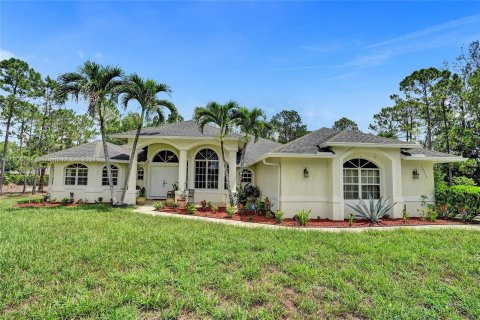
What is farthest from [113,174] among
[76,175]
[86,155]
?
[76,175]

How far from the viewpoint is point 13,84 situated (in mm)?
23828

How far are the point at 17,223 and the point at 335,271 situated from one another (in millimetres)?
11633

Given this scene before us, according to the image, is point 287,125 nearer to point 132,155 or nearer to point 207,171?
point 207,171

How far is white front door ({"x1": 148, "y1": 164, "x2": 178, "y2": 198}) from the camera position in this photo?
58.6ft

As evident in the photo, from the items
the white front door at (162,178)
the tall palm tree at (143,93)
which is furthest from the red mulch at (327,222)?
the tall palm tree at (143,93)

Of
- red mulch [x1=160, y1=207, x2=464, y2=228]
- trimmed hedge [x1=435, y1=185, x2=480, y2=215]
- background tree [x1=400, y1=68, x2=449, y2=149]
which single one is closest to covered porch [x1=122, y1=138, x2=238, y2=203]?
red mulch [x1=160, y1=207, x2=464, y2=228]

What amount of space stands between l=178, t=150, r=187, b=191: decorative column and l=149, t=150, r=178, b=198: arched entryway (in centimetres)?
234

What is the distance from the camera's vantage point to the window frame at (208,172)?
55.5ft

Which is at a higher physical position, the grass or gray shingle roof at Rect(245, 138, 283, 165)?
gray shingle roof at Rect(245, 138, 283, 165)

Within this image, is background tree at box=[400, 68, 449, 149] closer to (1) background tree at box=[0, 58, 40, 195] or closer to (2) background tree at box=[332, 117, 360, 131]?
(2) background tree at box=[332, 117, 360, 131]

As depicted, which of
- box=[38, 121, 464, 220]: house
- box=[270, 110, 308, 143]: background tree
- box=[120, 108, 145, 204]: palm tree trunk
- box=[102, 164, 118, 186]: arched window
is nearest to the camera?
box=[38, 121, 464, 220]: house

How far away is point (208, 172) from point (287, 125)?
3833 centimetres

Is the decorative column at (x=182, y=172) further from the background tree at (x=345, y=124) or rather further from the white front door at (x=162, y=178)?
the background tree at (x=345, y=124)

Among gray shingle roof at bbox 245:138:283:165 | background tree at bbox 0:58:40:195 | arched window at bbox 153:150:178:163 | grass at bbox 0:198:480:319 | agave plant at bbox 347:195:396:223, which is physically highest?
background tree at bbox 0:58:40:195
